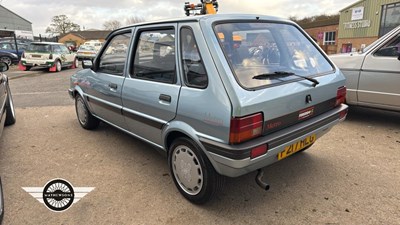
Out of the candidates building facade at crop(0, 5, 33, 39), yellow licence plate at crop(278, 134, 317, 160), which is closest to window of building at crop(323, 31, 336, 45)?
yellow licence plate at crop(278, 134, 317, 160)

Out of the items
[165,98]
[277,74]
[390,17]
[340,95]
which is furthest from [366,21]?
[165,98]

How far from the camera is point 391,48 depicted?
4645 mm

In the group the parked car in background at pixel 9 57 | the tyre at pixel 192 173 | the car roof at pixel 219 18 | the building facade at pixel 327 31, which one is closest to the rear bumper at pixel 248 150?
the tyre at pixel 192 173

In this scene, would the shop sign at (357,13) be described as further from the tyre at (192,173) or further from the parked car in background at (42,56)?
the tyre at (192,173)

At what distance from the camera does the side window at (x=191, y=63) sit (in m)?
2.48

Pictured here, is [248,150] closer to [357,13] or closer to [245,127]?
[245,127]

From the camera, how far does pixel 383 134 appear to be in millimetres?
4531

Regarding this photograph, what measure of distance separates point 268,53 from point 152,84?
121 centimetres

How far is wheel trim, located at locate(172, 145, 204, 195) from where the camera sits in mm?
2664

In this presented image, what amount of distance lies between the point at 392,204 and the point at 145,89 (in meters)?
2.62

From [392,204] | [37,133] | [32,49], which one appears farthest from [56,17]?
[392,204]

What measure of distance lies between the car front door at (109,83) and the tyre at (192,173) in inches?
44.5

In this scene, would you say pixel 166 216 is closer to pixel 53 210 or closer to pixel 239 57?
pixel 53 210

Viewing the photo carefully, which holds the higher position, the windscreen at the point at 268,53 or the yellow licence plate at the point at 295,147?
the windscreen at the point at 268,53
